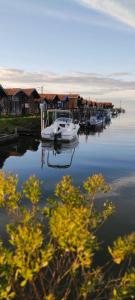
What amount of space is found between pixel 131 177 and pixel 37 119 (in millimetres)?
47883

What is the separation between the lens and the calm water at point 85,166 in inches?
715

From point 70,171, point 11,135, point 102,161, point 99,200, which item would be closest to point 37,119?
point 11,135

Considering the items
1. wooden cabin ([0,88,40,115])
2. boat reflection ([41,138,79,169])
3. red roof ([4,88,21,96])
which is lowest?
boat reflection ([41,138,79,169])

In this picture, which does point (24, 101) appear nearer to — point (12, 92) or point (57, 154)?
point (12, 92)

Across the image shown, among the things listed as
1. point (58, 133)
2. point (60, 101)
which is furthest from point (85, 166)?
point (60, 101)

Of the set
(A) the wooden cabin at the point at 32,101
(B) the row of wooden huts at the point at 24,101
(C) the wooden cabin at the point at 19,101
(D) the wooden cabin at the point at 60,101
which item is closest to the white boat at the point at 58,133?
(B) the row of wooden huts at the point at 24,101

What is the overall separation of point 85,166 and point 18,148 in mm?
13672

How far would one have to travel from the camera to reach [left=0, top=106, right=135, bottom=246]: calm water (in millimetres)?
18155

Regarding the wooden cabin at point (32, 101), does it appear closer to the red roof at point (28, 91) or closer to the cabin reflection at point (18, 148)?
the red roof at point (28, 91)

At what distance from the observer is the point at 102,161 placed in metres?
37.8

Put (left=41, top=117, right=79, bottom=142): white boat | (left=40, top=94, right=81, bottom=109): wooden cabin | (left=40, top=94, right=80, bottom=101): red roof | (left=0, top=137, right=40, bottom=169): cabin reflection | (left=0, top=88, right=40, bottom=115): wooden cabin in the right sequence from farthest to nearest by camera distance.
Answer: (left=40, top=94, right=80, bottom=101): red roof
(left=40, top=94, right=81, bottom=109): wooden cabin
(left=0, top=88, right=40, bottom=115): wooden cabin
(left=41, top=117, right=79, bottom=142): white boat
(left=0, top=137, right=40, bottom=169): cabin reflection

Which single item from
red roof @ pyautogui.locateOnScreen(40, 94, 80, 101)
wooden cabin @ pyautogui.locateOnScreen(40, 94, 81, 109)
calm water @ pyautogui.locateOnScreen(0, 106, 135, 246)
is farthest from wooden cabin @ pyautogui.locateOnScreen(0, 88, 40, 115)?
calm water @ pyautogui.locateOnScreen(0, 106, 135, 246)

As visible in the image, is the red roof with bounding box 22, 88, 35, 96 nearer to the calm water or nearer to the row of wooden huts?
the row of wooden huts

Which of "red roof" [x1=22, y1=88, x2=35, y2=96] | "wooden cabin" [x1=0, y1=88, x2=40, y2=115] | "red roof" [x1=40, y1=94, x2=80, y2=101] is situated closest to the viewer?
"wooden cabin" [x1=0, y1=88, x2=40, y2=115]
